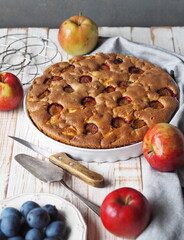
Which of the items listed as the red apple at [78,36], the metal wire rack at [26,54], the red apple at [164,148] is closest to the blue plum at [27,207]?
the red apple at [164,148]

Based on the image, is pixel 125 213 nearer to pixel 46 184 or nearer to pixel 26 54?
pixel 46 184

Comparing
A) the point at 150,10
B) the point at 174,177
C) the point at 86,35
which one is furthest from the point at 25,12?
the point at 174,177

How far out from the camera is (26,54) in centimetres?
233

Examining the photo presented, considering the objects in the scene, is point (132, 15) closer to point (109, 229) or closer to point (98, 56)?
point (98, 56)

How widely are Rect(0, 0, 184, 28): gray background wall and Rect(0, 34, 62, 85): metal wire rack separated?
21cm

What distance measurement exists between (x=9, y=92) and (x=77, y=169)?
530 mm

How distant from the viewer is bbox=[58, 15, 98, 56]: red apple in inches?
86.7

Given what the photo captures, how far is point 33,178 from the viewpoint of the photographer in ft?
5.27

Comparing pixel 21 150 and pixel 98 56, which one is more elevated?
pixel 98 56

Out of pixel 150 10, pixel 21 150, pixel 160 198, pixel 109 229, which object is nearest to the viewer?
pixel 109 229

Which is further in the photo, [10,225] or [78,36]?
[78,36]

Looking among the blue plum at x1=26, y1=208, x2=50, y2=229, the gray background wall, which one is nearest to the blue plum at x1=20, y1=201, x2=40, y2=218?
the blue plum at x1=26, y1=208, x2=50, y2=229

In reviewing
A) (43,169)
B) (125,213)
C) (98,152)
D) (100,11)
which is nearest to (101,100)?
(98,152)

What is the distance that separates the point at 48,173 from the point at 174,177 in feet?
1.51
